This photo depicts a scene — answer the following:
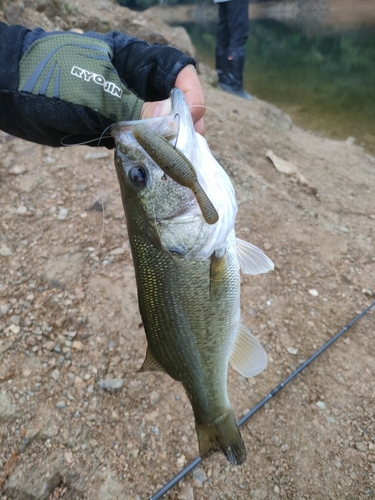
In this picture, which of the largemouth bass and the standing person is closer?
the largemouth bass

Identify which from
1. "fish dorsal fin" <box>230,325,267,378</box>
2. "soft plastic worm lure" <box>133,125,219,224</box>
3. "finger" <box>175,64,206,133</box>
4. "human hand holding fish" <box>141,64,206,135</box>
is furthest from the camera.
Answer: "fish dorsal fin" <box>230,325,267,378</box>

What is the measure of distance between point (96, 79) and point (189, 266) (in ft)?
2.74

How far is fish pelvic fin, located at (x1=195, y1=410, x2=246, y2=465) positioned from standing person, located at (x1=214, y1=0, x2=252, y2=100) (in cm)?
736

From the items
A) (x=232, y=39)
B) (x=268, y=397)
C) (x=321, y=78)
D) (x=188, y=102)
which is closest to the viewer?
(x=188, y=102)

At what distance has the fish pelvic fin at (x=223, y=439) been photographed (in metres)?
1.55

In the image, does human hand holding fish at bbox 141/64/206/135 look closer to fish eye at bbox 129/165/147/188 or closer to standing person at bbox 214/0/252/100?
fish eye at bbox 129/165/147/188

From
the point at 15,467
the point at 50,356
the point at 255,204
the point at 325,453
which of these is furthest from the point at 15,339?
the point at 255,204

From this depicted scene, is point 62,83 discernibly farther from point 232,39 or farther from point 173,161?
point 232,39

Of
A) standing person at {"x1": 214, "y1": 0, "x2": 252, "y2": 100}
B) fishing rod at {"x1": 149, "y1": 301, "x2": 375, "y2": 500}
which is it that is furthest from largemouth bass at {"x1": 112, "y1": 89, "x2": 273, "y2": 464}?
standing person at {"x1": 214, "y1": 0, "x2": 252, "y2": 100}

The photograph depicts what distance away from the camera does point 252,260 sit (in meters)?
1.60

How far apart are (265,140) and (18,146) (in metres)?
3.57

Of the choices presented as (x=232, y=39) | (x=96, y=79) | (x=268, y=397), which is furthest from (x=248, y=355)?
(x=232, y=39)

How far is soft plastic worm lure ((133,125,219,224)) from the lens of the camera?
1154 mm

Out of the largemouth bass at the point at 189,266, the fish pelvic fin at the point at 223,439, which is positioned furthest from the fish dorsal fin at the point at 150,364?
the fish pelvic fin at the point at 223,439
